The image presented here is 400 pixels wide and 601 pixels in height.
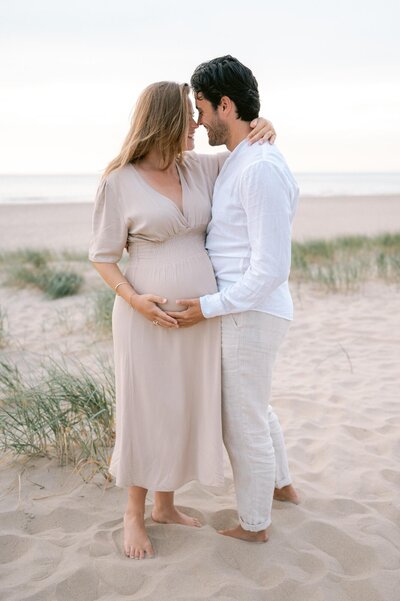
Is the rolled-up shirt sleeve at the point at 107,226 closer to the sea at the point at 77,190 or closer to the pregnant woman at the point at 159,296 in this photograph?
the pregnant woman at the point at 159,296

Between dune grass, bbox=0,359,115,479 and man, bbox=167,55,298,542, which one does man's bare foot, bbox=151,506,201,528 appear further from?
dune grass, bbox=0,359,115,479

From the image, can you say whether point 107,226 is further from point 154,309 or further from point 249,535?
point 249,535

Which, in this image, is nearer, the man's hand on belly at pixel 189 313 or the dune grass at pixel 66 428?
the man's hand on belly at pixel 189 313

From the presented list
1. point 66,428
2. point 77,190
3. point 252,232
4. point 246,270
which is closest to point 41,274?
point 66,428

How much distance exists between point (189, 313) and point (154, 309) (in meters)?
0.15

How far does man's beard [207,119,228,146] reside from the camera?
2670 millimetres

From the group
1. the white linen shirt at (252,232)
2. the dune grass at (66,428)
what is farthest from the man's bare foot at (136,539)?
the white linen shirt at (252,232)

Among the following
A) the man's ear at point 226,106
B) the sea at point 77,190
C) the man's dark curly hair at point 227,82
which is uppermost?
the man's dark curly hair at point 227,82

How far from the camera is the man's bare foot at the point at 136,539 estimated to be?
2.67m

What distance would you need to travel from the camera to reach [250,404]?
2615 millimetres

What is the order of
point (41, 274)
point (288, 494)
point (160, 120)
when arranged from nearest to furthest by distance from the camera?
point (160, 120) < point (288, 494) < point (41, 274)

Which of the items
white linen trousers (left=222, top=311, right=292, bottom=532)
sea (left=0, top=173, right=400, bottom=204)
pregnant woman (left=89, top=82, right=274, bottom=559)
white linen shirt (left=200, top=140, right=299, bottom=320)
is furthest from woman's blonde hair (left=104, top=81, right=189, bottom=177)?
sea (left=0, top=173, right=400, bottom=204)

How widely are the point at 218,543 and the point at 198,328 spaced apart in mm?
954

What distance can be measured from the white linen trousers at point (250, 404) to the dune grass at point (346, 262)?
5035mm
